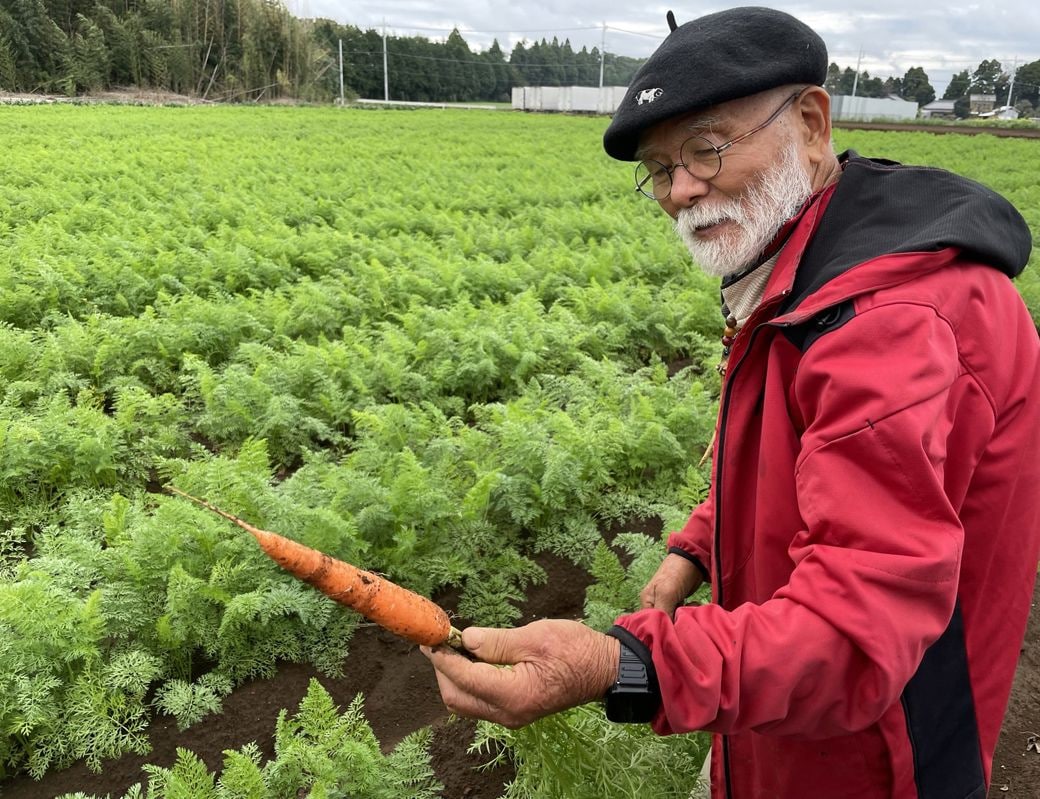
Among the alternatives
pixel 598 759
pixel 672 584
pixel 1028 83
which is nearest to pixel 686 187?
pixel 672 584

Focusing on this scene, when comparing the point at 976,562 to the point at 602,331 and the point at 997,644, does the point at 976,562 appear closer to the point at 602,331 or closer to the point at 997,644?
the point at 997,644

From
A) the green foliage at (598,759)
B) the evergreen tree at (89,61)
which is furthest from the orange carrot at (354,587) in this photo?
the evergreen tree at (89,61)

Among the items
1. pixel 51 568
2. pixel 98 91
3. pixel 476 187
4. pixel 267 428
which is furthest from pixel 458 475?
pixel 98 91

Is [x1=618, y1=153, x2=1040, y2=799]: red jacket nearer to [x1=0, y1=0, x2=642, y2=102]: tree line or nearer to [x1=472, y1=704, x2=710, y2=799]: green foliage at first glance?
[x1=472, y1=704, x2=710, y2=799]: green foliage

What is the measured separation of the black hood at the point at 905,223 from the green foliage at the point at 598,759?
181cm

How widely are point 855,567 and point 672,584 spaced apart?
1230mm

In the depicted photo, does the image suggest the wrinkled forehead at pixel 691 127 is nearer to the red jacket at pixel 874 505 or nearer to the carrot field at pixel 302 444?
the red jacket at pixel 874 505

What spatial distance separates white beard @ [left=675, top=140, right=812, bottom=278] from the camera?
1.92 metres

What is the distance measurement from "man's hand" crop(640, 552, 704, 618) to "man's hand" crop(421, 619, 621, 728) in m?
0.86

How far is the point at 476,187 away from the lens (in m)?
15.7

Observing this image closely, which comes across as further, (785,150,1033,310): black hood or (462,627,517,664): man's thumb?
(462,627,517,664): man's thumb

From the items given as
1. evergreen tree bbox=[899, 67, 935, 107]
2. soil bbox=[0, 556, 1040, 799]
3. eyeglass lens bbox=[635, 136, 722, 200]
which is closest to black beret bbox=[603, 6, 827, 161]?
eyeglass lens bbox=[635, 136, 722, 200]

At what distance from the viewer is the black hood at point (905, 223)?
1528 millimetres

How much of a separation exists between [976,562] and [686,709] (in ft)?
2.58
